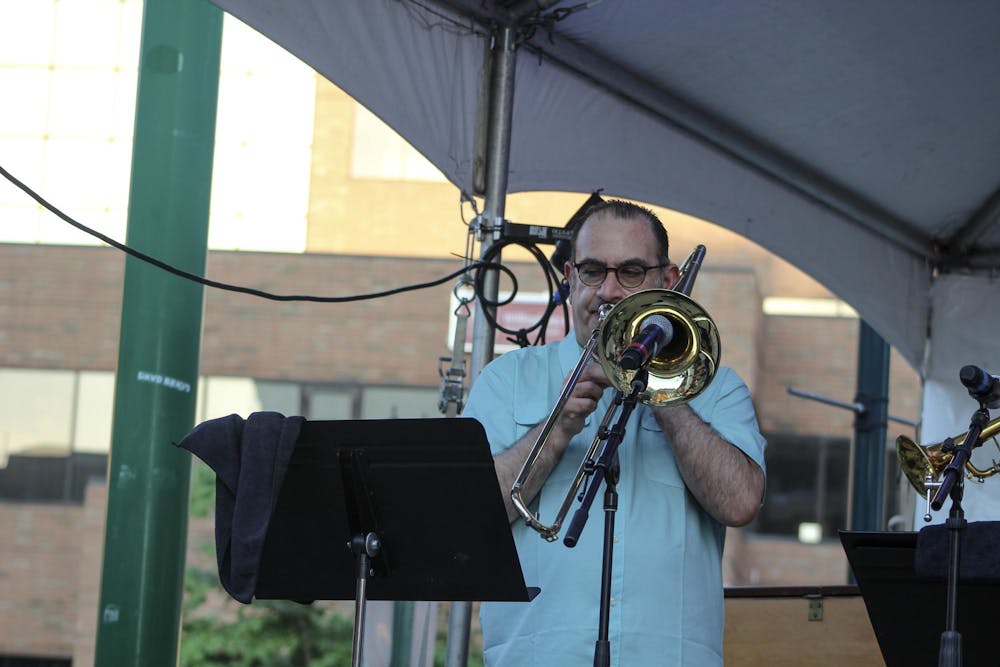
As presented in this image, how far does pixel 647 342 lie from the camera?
2.89m

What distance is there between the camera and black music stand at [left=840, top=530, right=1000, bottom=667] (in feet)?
11.6

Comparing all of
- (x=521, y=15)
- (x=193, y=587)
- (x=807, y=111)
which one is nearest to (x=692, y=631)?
(x=521, y=15)

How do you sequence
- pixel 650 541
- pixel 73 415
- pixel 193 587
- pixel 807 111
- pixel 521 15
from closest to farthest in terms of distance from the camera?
1. pixel 650 541
2. pixel 521 15
3. pixel 807 111
4. pixel 193 587
5. pixel 73 415

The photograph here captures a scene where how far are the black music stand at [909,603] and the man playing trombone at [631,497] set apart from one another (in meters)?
0.51

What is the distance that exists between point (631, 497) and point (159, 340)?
260cm

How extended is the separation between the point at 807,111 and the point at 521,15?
1320 mm

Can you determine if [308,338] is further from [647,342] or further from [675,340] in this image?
[647,342]

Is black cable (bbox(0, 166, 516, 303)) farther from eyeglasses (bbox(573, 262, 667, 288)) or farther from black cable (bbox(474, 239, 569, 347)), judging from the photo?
eyeglasses (bbox(573, 262, 667, 288))

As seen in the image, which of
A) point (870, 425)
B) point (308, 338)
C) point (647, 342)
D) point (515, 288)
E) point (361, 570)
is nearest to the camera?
point (647, 342)

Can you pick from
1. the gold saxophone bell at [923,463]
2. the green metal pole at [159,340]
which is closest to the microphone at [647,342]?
the gold saxophone bell at [923,463]

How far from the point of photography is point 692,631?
3.13 meters

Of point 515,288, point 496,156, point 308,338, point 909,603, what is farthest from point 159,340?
point 308,338

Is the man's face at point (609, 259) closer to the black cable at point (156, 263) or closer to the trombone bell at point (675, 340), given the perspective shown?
the trombone bell at point (675, 340)

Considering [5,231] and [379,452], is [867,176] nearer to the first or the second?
[379,452]
